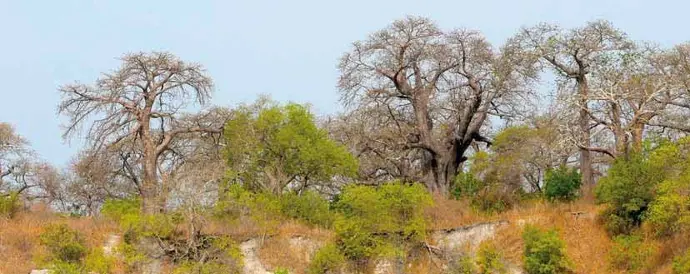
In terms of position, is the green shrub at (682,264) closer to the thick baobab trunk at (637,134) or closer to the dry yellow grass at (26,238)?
the thick baobab trunk at (637,134)

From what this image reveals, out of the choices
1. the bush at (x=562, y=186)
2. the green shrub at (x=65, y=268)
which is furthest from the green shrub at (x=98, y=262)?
the bush at (x=562, y=186)

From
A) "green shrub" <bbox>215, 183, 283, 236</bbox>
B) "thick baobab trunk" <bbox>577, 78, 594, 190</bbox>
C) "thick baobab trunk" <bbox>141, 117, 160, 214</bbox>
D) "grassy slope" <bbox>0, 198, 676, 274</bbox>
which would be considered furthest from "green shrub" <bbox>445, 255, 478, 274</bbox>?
"thick baobab trunk" <bbox>141, 117, 160, 214</bbox>

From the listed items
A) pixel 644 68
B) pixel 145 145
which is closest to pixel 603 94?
pixel 644 68

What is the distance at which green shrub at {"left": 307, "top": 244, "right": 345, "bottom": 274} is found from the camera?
2773 centimetres

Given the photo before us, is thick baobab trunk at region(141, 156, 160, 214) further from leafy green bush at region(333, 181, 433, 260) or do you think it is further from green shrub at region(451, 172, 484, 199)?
green shrub at region(451, 172, 484, 199)

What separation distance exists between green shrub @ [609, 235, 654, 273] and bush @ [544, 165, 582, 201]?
147 inches

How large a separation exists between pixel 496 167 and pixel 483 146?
339 inches

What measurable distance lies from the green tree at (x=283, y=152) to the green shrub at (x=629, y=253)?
994cm

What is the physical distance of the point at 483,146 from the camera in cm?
4159

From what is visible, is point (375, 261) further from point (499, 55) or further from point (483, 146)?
point (483, 146)

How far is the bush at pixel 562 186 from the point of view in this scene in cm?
3091

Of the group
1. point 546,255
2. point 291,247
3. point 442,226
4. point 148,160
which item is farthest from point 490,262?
point 148,160

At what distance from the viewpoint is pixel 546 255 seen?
26.7m

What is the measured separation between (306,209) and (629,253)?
441 inches
